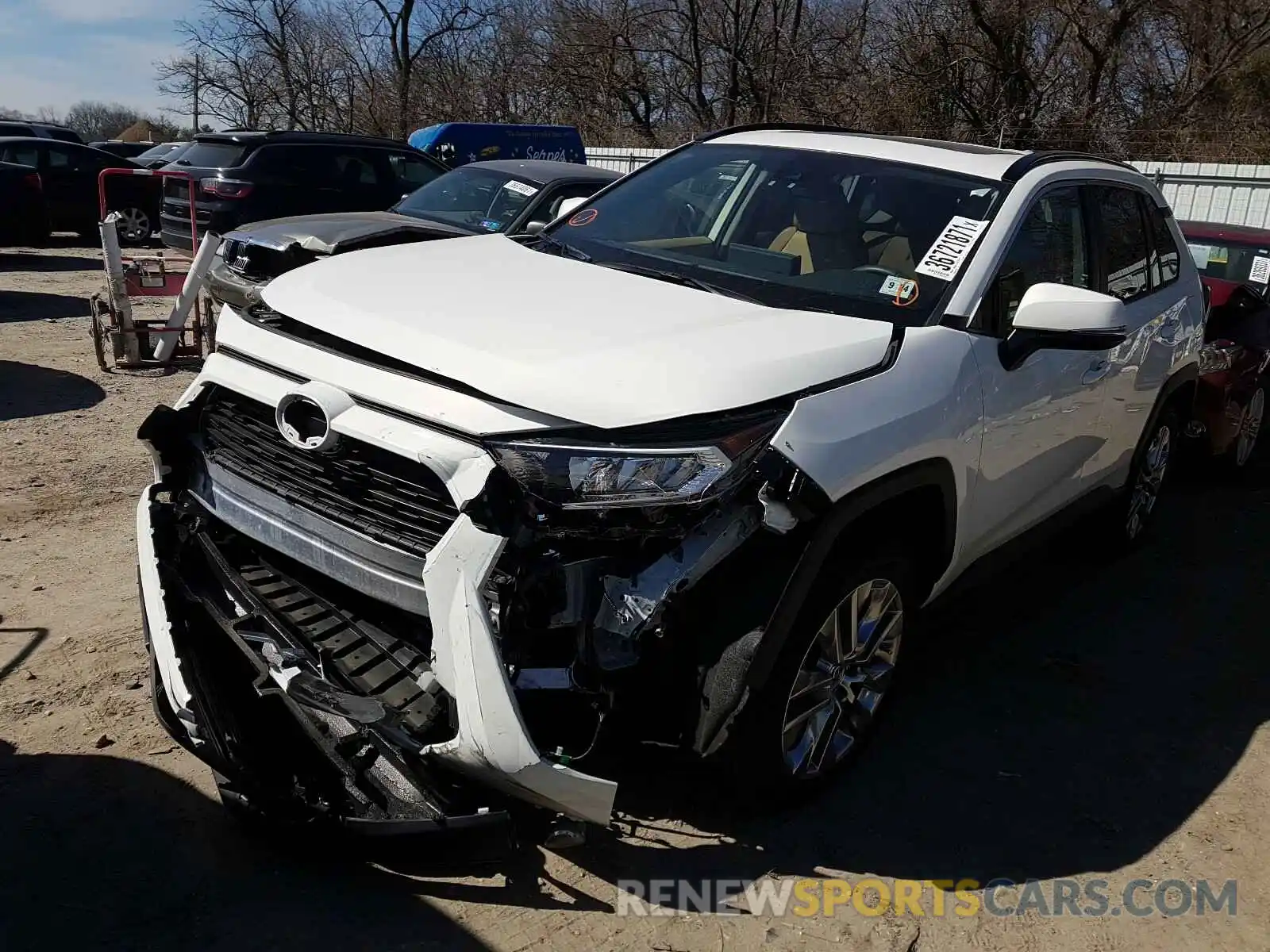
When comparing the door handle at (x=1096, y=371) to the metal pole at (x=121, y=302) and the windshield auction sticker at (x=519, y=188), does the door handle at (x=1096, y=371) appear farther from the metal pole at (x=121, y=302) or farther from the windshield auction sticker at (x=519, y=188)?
the metal pole at (x=121, y=302)

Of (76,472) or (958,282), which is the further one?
(76,472)

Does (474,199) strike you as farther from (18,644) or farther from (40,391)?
(18,644)

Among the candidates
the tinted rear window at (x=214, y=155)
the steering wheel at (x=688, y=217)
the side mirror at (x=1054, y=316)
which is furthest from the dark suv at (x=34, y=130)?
the side mirror at (x=1054, y=316)

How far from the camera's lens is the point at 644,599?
2.48m

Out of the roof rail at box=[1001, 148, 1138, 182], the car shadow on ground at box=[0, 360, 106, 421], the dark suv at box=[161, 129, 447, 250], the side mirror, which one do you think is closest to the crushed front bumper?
the side mirror

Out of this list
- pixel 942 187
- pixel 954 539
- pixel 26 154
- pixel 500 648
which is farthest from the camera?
pixel 26 154

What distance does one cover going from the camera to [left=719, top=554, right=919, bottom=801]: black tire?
9.27 feet

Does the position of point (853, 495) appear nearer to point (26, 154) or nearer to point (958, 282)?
point (958, 282)

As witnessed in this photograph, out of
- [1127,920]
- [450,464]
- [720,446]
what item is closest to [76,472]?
[450,464]

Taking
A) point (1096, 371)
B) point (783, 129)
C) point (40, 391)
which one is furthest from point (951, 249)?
point (40, 391)

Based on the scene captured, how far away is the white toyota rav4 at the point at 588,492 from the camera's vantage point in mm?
2496

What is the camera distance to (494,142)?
18172 millimetres

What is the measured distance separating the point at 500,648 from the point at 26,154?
1792 cm

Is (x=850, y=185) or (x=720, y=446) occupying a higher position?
(x=850, y=185)
